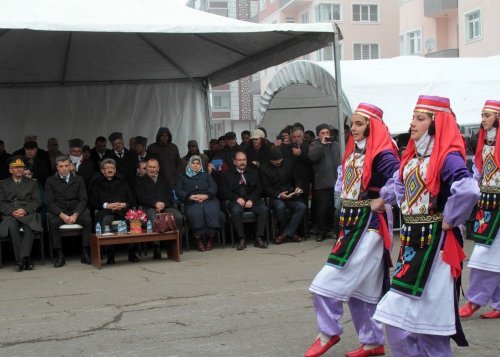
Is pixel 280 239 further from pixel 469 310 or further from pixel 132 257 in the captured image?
pixel 469 310

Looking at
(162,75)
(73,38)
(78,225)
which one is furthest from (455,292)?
(162,75)

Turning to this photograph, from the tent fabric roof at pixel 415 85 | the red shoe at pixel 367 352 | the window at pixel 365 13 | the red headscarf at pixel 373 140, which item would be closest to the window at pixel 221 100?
the window at pixel 365 13

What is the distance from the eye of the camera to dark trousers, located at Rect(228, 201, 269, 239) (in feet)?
36.5

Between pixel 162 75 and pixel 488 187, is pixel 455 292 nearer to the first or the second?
pixel 488 187

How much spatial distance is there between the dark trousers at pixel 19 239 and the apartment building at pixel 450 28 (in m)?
22.3

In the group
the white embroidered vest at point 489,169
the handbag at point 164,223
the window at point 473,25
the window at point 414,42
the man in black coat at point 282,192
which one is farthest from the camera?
the window at point 414,42

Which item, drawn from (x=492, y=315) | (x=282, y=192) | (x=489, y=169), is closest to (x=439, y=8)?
(x=282, y=192)

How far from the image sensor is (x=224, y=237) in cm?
1130

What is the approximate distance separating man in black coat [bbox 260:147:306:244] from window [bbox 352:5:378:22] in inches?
1379

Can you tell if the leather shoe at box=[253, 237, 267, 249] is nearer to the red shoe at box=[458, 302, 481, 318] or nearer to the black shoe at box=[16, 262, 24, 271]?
the black shoe at box=[16, 262, 24, 271]

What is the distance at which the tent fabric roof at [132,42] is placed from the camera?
32.4 ft

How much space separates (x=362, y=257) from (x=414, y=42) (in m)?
32.3

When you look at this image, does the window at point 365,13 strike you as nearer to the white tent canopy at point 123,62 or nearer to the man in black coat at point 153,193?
the white tent canopy at point 123,62

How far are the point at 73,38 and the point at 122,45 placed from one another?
3.08ft
